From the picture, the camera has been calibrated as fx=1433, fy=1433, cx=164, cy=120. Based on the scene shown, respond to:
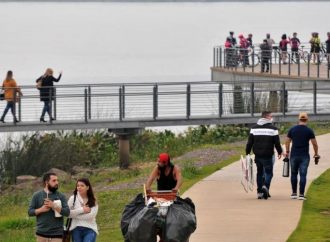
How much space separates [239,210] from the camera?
69.9 feet

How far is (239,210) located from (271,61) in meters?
24.8

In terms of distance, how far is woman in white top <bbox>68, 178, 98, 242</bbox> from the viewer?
53.7 ft

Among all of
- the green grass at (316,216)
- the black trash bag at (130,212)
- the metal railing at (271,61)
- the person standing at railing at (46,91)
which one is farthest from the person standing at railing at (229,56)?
the black trash bag at (130,212)

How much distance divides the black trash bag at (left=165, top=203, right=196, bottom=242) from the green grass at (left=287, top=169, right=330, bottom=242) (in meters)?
2.82

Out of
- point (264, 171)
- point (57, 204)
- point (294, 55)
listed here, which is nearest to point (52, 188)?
point (57, 204)

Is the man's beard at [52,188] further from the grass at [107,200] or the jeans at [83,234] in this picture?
the grass at [107,200]

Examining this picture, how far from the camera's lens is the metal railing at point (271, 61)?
44.9 m

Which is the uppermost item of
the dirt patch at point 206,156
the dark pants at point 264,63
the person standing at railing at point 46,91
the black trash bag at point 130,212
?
the dark pants at point 264,63

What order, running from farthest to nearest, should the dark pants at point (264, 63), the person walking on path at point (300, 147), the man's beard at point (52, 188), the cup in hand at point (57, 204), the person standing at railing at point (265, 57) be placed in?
the dark pants at point (264, 63) → the person standing at railing at point (265, 57) → the person walking on path at point (300, 147) → the man's beard at point (52, 188) → the cup in hand at point (57, 204)

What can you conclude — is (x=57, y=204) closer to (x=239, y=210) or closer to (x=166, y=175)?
(x=166, y=175)

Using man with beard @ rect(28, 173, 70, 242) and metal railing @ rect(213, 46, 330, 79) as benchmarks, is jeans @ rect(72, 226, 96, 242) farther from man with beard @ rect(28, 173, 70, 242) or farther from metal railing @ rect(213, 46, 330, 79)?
metal railing @ rect(213, 46, 330, 79)

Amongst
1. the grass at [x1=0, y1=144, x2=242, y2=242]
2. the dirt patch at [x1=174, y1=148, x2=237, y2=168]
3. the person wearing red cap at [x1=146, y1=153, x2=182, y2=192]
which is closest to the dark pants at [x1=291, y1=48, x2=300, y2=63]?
the grass at [x1=0, y1=144, x2=242, y2=242]

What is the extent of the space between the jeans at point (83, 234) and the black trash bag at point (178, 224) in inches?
34.5

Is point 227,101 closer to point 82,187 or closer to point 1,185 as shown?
point 1,185
